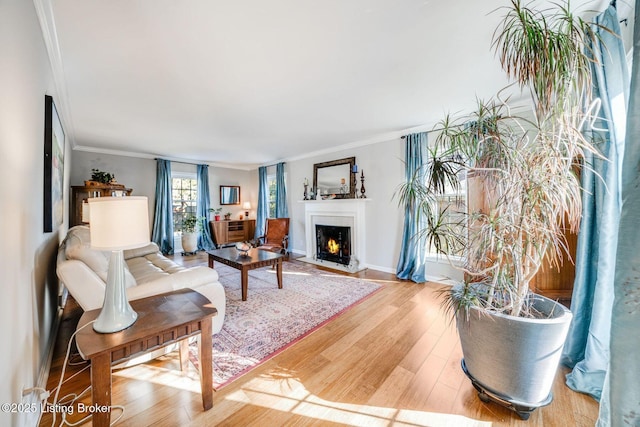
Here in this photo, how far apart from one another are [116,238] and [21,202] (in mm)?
525

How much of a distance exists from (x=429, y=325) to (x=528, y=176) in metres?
1.73

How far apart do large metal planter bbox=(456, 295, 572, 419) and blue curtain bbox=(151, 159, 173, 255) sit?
6203mm

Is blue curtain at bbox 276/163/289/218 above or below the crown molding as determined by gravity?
below

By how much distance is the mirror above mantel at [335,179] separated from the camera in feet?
15.3

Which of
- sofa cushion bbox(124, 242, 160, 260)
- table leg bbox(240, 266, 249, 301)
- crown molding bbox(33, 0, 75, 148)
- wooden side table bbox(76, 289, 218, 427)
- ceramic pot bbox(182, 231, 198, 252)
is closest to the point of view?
wooden side table bbox(76, 289, 218, 427)

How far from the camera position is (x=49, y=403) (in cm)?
144

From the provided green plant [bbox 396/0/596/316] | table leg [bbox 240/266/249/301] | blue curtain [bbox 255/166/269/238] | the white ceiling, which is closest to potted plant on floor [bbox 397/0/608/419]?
green plant [bbox 396/0/596/316]

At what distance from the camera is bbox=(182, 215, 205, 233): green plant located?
19.2ft

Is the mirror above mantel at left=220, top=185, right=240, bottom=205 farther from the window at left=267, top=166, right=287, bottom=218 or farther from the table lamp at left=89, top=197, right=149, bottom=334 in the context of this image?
the table lamp at left=89, top=197, right=149, bottom=334

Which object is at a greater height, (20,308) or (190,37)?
(190,37)

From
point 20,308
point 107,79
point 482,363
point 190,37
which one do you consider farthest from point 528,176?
point 107,79

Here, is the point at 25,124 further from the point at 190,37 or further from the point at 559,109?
the point at 559,109

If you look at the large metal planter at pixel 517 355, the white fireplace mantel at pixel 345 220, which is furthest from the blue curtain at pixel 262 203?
the large metal planter at pixel 517 355

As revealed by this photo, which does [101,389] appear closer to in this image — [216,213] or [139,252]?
[139,252]
